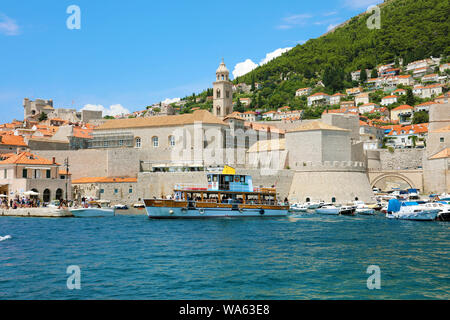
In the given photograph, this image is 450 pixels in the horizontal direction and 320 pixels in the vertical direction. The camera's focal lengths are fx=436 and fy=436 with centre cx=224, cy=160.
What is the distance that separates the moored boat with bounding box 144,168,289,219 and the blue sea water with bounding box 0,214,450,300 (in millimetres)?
8265

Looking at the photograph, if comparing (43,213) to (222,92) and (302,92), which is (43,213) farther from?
(302,92)

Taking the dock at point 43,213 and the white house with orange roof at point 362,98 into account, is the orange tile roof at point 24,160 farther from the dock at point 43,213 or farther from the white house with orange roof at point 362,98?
the white house with orange roof at point 362,98

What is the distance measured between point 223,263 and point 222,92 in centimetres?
5543

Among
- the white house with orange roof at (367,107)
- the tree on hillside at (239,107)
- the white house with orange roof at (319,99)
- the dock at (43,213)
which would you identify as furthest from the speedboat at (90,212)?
the tree on hillside at (239,107)

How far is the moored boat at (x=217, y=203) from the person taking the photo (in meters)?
32.1

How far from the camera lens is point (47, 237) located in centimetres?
2080

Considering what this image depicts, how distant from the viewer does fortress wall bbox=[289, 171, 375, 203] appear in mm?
45094

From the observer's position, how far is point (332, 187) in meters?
45.2

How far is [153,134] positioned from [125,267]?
43.2 m

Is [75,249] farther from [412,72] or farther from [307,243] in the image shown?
[412,72]

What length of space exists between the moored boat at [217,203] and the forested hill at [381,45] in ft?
319

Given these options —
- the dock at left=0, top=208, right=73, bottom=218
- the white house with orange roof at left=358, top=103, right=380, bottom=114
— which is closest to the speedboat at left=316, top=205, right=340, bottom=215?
the dock at left=0, top=208, right=73, bottom=218

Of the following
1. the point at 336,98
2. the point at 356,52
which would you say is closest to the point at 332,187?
the point at 336,98
